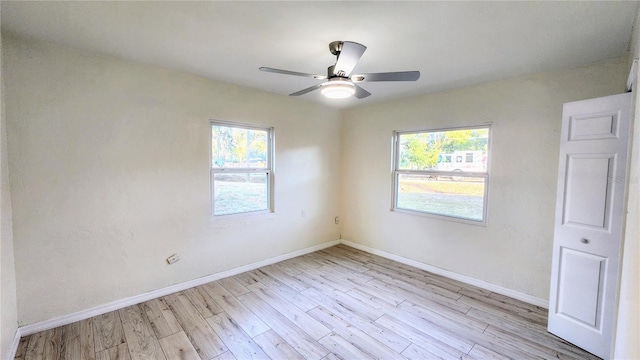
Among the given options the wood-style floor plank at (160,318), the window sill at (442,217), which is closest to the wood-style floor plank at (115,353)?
→ the wood-style floor plank at (160,318)

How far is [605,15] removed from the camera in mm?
1717

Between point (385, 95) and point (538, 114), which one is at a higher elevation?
point (385, 95)

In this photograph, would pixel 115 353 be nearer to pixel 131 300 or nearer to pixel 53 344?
pixel 53 344

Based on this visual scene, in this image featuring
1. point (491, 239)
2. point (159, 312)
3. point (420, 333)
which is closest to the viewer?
point (420, 333)

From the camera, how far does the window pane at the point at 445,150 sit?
3.25 metres

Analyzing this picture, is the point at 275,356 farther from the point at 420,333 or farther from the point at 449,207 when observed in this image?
the point at 449,207

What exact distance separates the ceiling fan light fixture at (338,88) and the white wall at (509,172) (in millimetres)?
1915

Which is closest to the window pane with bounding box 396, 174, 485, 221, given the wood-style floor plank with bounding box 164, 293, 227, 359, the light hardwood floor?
the light hardwood floor

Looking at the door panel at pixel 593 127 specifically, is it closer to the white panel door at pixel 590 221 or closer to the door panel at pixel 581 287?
the white panel door at pixel 590 221

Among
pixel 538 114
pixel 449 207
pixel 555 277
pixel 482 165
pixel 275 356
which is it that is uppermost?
pixel 538 114

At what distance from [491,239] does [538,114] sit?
149 cm

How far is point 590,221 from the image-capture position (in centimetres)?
213

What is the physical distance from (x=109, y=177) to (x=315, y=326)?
2476 mm

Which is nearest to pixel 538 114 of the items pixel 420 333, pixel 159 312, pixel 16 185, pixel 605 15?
pixel 605 15
